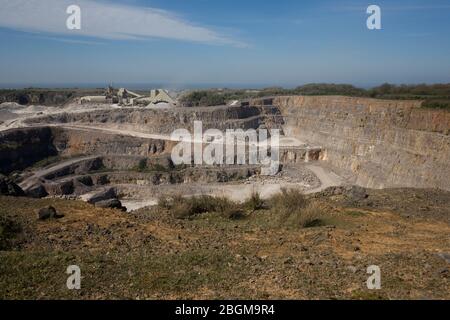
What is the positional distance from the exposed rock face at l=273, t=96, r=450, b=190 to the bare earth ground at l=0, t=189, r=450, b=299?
12094 mm

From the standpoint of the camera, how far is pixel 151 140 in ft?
146

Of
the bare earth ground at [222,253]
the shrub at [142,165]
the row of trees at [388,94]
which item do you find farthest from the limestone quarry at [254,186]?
the row of trees at [388,94]

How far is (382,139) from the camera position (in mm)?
35656

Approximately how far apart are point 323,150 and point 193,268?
36.0 metres

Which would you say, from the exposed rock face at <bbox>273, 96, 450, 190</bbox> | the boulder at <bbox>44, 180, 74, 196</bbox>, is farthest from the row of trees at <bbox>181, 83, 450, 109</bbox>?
the boulder at <bbox>44, 180, 74, 196</bbox>

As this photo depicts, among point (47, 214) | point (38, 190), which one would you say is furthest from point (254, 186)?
point (47, 214)

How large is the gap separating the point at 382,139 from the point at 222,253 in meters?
29.0

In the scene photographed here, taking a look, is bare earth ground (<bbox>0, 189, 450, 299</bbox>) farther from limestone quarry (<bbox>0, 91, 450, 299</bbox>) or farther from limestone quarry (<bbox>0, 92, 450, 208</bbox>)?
limestone quarry (<bbox>0, 92, 450, 208</bbox>)

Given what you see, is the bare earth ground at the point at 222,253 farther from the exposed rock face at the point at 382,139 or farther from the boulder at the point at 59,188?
the boulder at the point at 59,188

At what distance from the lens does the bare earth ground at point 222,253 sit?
27.3 ft

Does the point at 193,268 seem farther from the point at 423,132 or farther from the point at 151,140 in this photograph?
the point at 151,140

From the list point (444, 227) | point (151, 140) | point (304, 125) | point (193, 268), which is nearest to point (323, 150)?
point (304, 125)

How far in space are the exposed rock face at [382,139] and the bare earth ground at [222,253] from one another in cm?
1209

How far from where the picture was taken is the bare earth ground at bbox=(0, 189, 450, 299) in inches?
327
